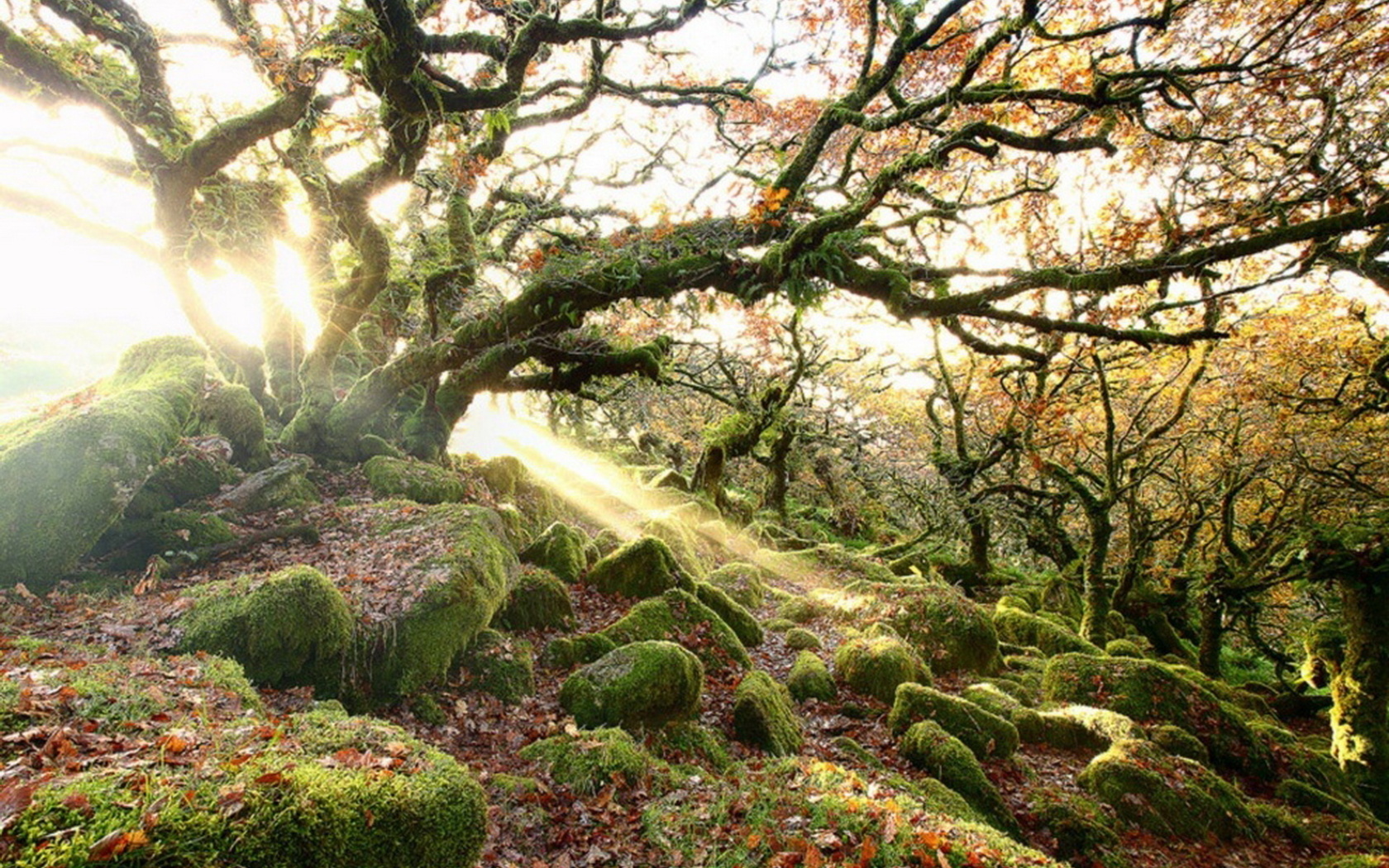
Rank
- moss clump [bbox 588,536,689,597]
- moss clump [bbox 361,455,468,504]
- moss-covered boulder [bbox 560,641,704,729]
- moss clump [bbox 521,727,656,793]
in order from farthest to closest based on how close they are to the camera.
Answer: moss clump [bbox 361,455,468,504], moss clump [bbox 588,536,689,597], moss-covered boulder [bbox 560,641,704,729], moss clump [bbox 521,727,656,793]

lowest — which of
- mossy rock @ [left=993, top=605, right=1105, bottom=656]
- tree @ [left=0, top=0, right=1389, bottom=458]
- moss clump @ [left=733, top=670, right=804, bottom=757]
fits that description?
moss clump @ [left=733, top=670, right=804, bottom=757]

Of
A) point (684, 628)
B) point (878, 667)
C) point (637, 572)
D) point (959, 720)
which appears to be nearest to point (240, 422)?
point (637, 572)

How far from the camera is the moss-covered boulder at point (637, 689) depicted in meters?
6.05

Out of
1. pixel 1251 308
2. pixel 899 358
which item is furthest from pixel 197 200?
pixel 1251 308

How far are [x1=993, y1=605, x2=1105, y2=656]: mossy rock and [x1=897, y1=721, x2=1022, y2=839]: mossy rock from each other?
6.86m

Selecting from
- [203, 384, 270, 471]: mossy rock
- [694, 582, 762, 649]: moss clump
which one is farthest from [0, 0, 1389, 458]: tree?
[694, 582, 762, 649]: moss clump

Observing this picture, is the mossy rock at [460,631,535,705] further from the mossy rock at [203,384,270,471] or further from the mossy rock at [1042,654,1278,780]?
the mossy rock at [1042,654,1278,780]

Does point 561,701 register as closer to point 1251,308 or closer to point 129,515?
point 129,515

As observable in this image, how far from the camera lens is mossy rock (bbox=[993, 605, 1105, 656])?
12.3 metres

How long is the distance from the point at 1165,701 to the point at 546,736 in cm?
962

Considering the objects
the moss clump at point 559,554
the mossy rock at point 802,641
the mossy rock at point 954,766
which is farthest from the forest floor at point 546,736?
the mossy rock at point 802,641

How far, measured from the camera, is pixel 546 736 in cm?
590

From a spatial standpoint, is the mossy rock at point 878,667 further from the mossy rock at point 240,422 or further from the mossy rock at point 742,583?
the mossy rock at point 240,422

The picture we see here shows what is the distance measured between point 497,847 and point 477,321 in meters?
8.34
